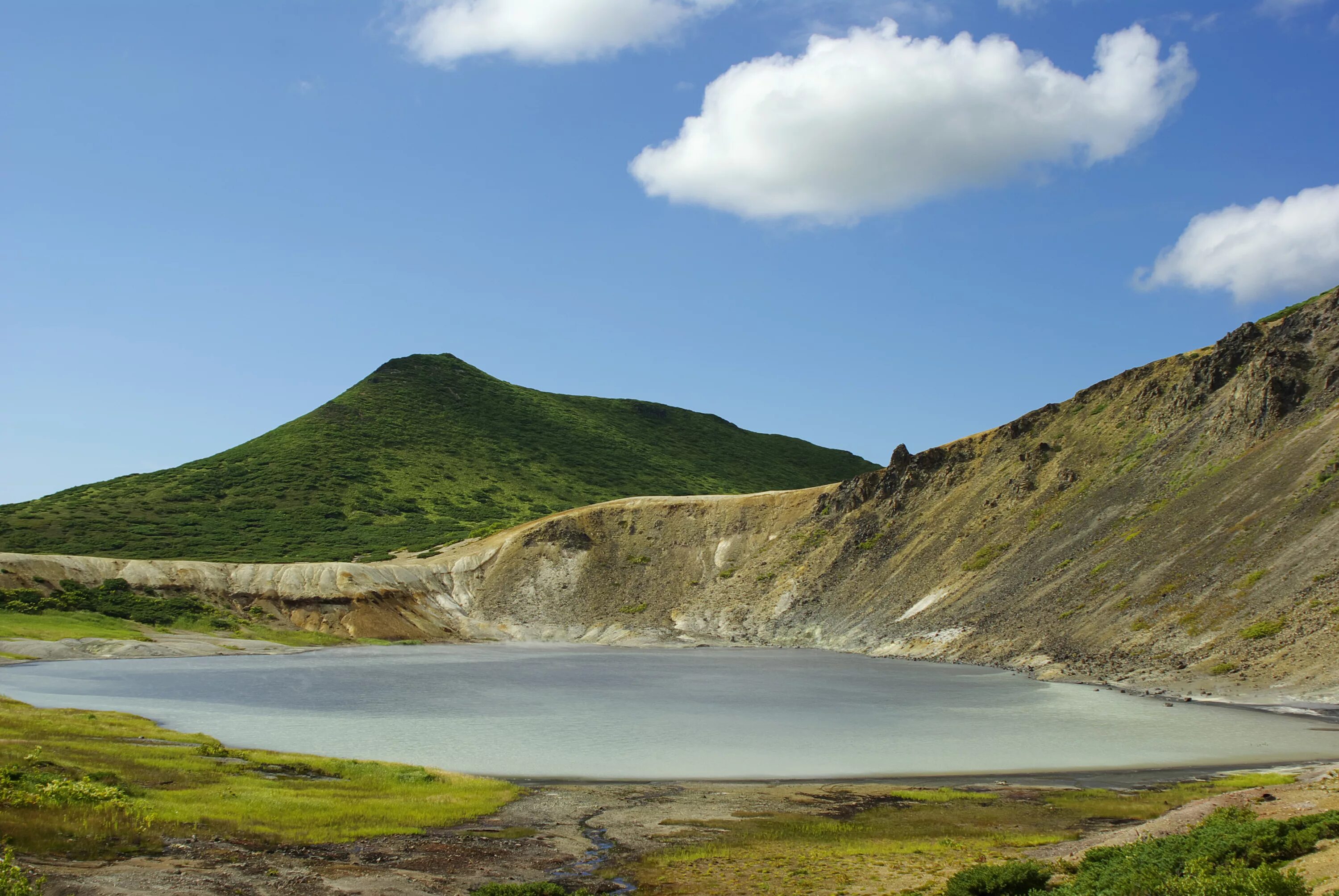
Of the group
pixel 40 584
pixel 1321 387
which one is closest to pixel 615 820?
pixel 1321 387

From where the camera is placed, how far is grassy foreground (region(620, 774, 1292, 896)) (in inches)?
825

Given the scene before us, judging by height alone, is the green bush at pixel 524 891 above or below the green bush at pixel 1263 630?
below

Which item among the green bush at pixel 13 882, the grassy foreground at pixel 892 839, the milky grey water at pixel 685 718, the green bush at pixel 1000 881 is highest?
the green bush at pixel 13 882

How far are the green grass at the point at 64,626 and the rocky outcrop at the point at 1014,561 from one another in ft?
26.1

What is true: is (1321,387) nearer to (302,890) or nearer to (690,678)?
(690,678)

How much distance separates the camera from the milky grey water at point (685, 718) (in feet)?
124

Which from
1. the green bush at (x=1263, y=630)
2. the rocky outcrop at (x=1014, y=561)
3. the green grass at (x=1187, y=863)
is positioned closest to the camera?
the green grass at (x=1187, y=863)

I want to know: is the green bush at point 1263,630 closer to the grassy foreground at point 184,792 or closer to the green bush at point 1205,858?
the green bush at point 1205,858

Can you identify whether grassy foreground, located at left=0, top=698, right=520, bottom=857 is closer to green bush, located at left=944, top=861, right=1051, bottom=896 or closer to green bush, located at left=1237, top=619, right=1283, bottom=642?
green bush, located at left=944, top=861, right=1051, bottom=896

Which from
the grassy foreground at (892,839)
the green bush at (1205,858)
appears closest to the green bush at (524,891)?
the grassy foreground at (892,839)

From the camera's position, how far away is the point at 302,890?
18844 mm

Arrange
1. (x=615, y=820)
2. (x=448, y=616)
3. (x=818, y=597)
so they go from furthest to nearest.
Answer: (x=448, y=616) → (x=818, y=597) → (x=615, y=820)

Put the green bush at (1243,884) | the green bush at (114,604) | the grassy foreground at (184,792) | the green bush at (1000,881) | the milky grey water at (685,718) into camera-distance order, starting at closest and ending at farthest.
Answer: the green bush at (1243,884)
the green bush at (1000,881)
the grassy foreground at (184,792)
the milky grey water at (685,718)
the green bush at (114,604)

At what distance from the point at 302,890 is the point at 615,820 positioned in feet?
34.4
